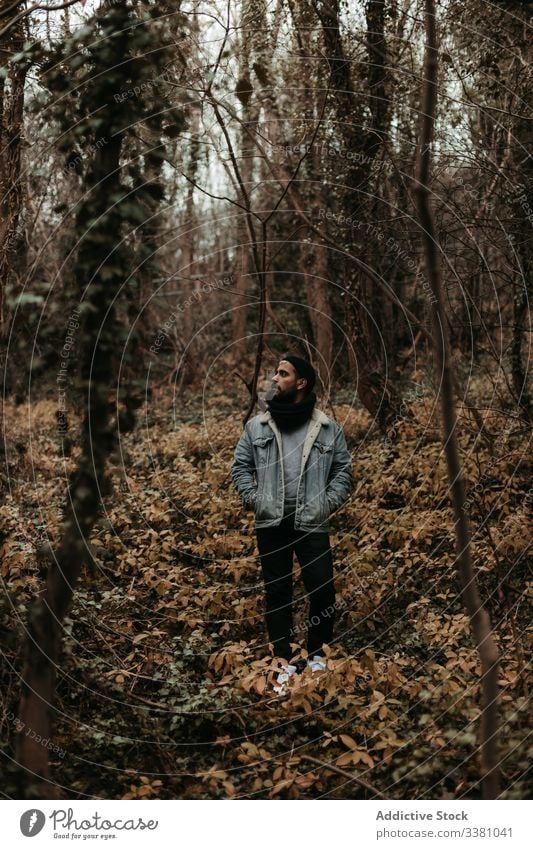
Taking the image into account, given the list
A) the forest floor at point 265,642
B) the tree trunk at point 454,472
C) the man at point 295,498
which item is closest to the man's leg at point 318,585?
the man at point 295,498

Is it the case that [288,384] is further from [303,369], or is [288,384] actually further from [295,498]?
[295,498]

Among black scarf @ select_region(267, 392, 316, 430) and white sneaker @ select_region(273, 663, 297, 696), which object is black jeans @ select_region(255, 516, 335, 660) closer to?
white sneaker @ select_region(273, 663, 297, 696)

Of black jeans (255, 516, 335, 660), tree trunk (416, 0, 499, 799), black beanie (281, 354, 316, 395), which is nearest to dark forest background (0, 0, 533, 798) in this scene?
tree trunk (416, 0, 499, 799)

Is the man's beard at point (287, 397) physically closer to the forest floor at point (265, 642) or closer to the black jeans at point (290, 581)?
the black jeans at point (290, 581)

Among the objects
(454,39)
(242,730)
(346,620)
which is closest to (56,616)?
(242,730)

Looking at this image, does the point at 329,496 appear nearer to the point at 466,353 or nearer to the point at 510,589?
the point at 510,589

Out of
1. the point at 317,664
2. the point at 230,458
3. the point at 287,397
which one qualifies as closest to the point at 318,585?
the point at 317,664

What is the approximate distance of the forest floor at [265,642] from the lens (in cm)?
405

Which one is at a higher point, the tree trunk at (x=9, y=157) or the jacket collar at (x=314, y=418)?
the tree trunk at (x=9, y=157)

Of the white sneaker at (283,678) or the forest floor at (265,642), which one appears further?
the white sneaker at (283,678)

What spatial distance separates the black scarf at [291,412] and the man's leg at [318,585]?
0.82 metres

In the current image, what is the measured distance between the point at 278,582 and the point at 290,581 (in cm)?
10

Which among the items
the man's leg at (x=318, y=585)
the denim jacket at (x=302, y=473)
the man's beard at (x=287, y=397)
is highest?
the man's beard at (x=287, y=397)

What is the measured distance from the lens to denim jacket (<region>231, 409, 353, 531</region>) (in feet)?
17.5
